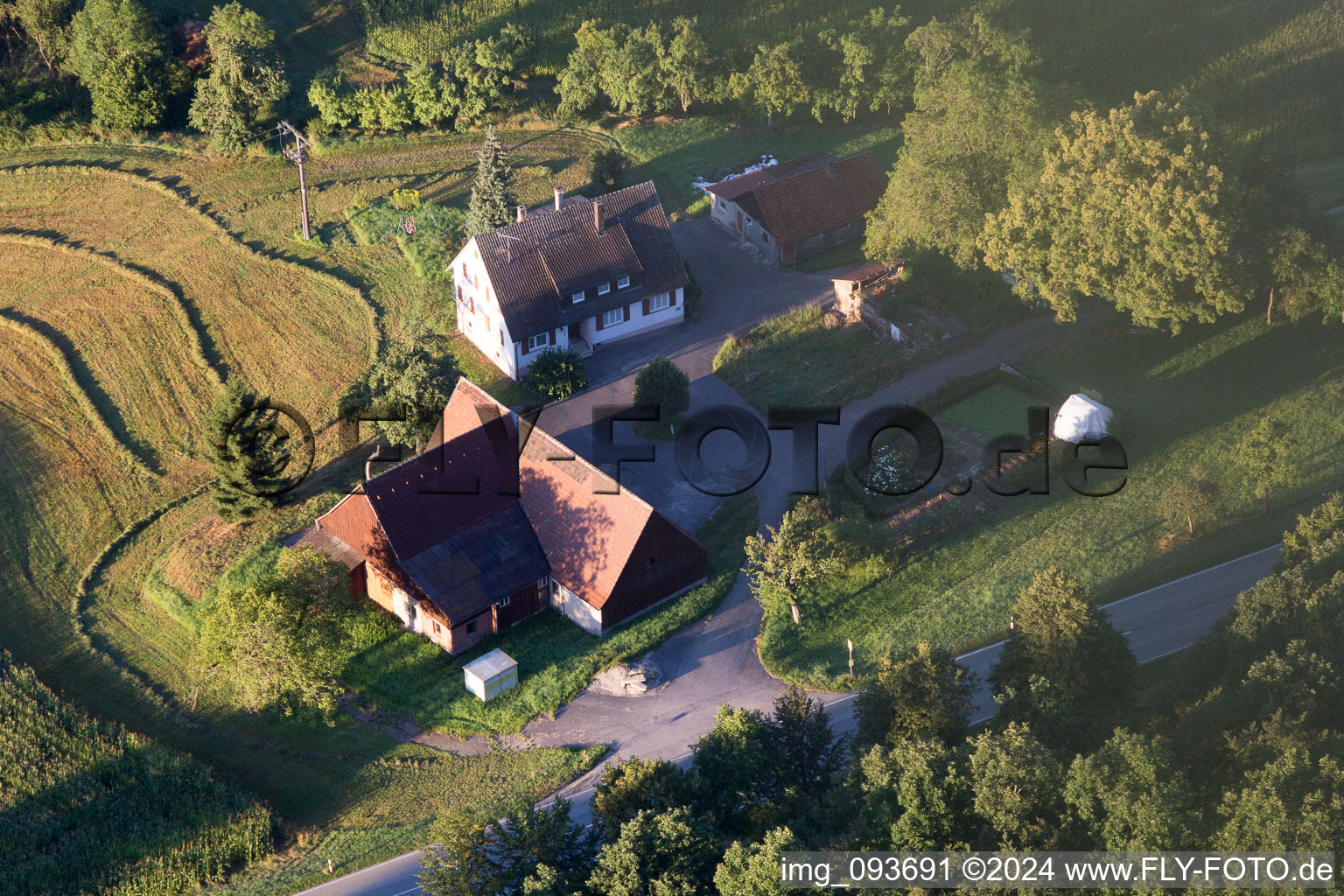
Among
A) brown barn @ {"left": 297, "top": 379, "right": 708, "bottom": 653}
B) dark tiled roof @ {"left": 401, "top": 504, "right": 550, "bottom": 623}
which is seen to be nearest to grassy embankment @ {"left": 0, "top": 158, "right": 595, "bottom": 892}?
brown barn @ {"left": 297, "top": 379, "right": 708, "bottom": 653}

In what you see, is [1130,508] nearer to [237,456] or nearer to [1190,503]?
[1190,503]

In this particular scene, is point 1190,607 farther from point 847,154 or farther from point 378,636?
point 847,154

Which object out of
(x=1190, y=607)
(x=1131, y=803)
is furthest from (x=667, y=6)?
(x=1131, y=803)

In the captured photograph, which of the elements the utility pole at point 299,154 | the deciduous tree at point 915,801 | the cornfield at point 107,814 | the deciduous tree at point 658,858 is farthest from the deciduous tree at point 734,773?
the utility pole at point 299,154

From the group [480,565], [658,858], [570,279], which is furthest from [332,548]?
[658,858]

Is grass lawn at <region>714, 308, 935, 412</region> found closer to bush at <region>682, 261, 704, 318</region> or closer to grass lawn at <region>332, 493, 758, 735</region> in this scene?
bush at <region>682, 261, 704, 318</region>

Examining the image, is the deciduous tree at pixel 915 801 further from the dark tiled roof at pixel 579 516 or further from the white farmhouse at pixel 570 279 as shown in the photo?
the white farmhouse at pixel 570 279
